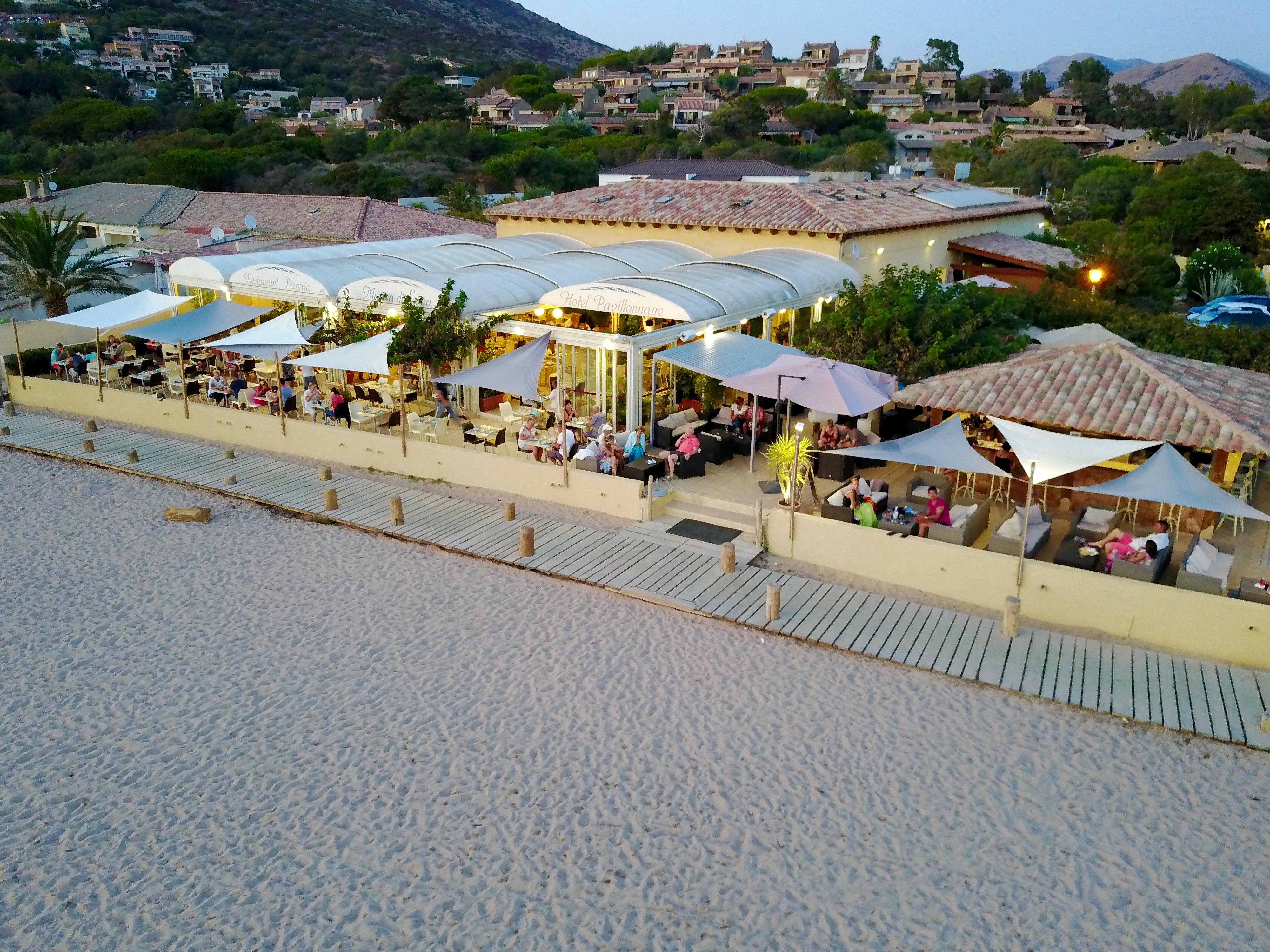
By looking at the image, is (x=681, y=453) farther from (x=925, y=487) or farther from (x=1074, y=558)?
(x=1074, y=558)

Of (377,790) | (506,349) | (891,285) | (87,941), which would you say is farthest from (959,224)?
(87,941)

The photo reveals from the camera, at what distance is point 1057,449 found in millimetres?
11844

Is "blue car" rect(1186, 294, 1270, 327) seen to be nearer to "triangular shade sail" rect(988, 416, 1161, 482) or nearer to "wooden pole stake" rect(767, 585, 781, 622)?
"triangular shade sail" rect(988, 416, 1161, 482)

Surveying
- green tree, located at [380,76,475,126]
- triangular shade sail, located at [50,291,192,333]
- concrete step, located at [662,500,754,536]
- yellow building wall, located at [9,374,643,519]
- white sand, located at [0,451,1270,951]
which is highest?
green tree, located at [380,76,475,126]

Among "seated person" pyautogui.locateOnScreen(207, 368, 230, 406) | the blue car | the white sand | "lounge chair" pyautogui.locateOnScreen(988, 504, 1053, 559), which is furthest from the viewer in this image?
the blue car

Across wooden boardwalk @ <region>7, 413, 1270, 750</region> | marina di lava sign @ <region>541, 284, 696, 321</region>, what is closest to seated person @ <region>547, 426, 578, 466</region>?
wooden boardwalk @ <region>7, 413, 1270, 750</region>

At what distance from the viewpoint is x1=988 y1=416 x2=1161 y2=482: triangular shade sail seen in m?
11.6

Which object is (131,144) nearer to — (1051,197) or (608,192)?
(608,192)

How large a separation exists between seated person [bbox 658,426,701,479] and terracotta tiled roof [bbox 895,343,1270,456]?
3.27 meters

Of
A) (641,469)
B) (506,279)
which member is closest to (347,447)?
(506,279)

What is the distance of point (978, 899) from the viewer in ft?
23.7

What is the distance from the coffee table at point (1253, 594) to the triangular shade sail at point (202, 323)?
18.1 metres

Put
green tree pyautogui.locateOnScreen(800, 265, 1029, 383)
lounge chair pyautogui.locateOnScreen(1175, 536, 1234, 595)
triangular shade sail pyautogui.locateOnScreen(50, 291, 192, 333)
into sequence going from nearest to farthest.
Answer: lounge chair pyautogui.locateOnScreen(1175, 536, 1234, 595) → green tree pyautogui.locateOnScreen(800, 265, 1029, 383) → triangular shade sail pyautogui.locateOnScreen(50, 291, 192, 333)

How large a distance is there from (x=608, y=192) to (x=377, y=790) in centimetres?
2187
